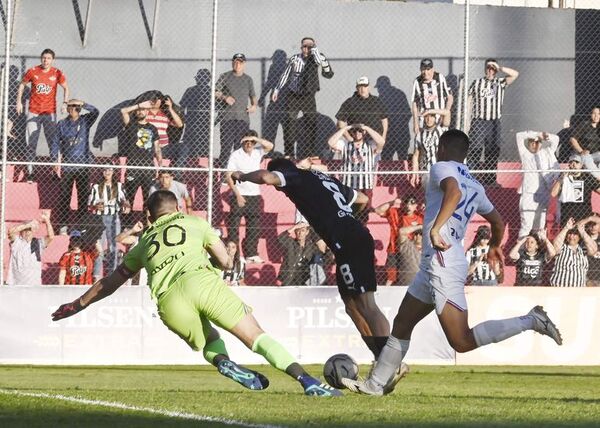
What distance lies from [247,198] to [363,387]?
33.1 feet

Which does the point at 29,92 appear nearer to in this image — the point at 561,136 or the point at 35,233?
the point at 35,233

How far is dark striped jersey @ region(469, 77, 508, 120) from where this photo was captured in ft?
68.4

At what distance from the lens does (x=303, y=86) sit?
2125 cm

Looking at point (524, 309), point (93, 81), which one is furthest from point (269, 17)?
point (524, 309)

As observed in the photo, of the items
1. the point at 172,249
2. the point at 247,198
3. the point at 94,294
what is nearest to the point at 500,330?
the point at 172,249

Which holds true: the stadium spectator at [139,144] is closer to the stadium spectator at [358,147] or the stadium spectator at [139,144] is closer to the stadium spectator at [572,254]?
the stadium spectator at [358,147]

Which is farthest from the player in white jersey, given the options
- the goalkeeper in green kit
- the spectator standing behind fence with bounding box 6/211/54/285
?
the spectator standing behind fence with bounding box 6/211/54/285

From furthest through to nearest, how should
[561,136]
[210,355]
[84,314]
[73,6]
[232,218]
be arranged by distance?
[73,6], [561,136], [232,218], [84,314], [210,355]

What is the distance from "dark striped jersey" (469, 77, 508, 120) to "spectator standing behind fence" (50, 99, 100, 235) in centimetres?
629

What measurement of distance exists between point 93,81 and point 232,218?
454cm

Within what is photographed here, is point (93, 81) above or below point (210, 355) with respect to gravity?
above

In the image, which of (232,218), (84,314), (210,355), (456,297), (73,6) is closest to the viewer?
(456,297)

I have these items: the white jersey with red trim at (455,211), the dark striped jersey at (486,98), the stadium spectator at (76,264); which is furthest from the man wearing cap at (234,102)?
the white jersey with red trim at (455,211)

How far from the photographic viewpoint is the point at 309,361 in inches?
739
